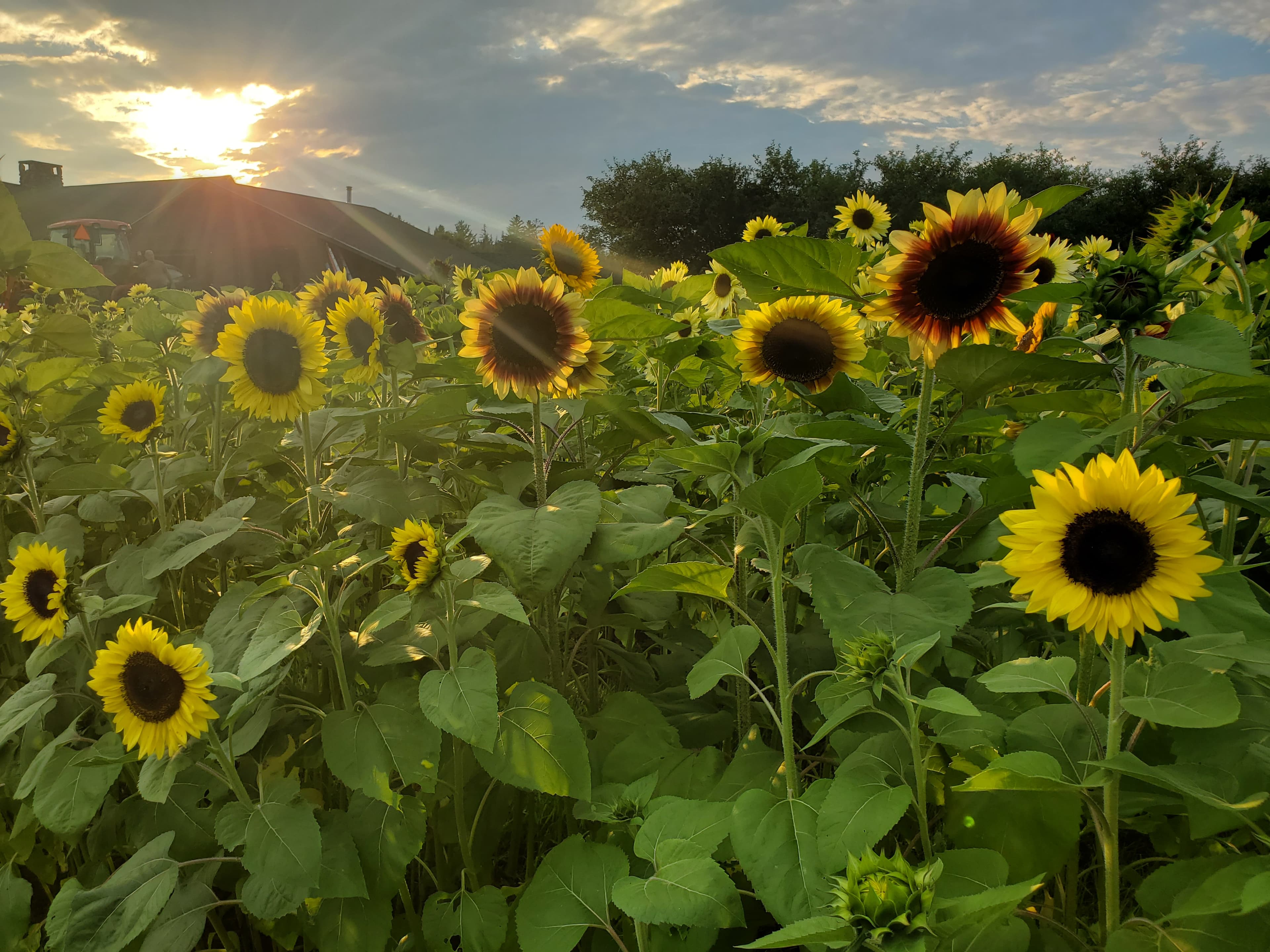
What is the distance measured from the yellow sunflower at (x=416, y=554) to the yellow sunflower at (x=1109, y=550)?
0.80 metres

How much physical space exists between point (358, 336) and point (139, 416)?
2.27ft

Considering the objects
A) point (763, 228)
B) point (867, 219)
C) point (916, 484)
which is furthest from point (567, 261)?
point (867, 219)

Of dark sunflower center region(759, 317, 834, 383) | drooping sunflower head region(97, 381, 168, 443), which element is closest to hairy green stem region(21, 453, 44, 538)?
drooping sunflower head region(97, 381, 168, 443)

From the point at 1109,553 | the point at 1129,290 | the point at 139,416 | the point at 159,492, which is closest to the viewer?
the point at 1109,553

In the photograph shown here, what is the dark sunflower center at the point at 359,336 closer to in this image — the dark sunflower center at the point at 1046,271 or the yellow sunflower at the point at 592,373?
the yellow sunflower at the point at 592,373

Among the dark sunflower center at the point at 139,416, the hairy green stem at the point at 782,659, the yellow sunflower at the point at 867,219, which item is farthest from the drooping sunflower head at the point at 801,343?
the yellow sunflower at the point at 867,219

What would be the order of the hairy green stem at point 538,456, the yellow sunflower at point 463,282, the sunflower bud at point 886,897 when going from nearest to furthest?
1. the sunflower bud at point 886,897
2. the hairy green stem at point 538,456
3. the yellow sunflower at point 463,282

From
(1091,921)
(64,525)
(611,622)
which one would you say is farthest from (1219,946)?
(64,525)

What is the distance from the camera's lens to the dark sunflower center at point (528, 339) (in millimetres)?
1474

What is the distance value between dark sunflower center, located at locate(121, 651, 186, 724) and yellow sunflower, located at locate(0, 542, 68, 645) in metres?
0.42

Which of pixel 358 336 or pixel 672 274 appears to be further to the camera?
pixel 672 274

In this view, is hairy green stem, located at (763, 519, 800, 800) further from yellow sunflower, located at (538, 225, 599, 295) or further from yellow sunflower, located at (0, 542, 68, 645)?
yellow sunflower, located at (0, 542, 68, 645)

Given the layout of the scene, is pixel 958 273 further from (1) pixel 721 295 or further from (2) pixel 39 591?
(2) pixel 39 591

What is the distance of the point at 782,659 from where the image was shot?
3.59 ft
